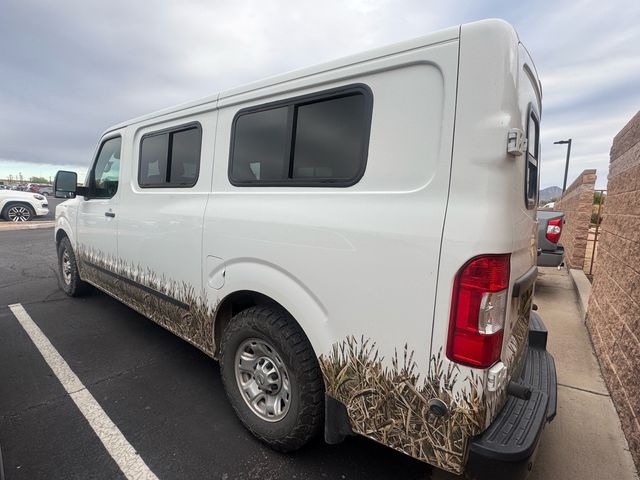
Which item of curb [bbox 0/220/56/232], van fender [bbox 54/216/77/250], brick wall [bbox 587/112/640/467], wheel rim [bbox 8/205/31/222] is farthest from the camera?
wheel rim [bbox 8/205/31/222]

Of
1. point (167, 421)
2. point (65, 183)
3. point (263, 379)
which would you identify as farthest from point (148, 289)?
point (65, 183)

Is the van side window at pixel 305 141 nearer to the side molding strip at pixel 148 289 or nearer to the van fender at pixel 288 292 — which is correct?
the van fender at pixel 288 292

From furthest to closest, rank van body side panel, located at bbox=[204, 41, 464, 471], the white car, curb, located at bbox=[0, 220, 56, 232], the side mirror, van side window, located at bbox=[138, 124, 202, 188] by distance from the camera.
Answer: the white car, curb, located at bbox=[0, 220, 56, 232], the side mirror, van side window, located at bbox=[138, 124, 202, 188], van body side panel, located at bbox=[204, 41, 464, 471]

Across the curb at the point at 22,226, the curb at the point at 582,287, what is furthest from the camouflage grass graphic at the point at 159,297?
the curb at the point at 22,226

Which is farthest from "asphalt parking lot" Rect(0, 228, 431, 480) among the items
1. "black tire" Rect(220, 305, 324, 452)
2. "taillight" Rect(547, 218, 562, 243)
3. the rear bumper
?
"taillight" Rect(547, 218, 562, 243)

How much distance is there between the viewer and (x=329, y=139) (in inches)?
78.1

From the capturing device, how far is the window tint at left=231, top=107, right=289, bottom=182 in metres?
2.22

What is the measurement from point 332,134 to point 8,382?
10.9 feet

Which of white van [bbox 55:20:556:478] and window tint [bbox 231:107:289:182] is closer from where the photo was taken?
white van [bbox 55:20:556:478]

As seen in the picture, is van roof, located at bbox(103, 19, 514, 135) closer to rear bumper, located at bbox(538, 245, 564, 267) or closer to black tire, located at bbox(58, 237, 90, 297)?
black tire, located at bbox(58, 237, 90, 297)

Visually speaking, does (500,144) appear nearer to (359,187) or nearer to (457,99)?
(457,99)

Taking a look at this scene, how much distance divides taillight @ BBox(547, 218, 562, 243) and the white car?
61.7 ft

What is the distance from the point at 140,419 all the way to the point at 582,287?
276 inches

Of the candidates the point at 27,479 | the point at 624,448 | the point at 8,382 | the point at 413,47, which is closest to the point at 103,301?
the point at 8,382
